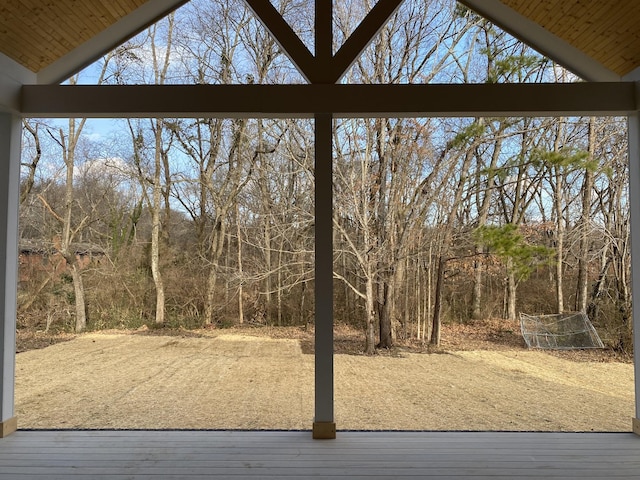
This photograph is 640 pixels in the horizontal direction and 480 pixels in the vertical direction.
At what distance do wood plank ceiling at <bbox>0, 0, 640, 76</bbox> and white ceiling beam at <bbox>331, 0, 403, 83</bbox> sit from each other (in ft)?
3.25

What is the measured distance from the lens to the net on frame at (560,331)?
580cm

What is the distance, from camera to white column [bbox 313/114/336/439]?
305cm

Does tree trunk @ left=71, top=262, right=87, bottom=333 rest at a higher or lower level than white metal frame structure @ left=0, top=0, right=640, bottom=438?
lower

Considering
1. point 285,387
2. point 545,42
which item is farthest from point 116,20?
point 285,387

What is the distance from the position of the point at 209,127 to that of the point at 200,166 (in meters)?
0.66

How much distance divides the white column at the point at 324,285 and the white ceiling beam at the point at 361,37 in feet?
1.31

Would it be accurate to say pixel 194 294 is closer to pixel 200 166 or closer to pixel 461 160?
pixel 200 166

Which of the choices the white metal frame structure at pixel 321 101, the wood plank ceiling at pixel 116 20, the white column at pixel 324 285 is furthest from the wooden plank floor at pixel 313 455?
the wood plank ceiling at pixel 116 20

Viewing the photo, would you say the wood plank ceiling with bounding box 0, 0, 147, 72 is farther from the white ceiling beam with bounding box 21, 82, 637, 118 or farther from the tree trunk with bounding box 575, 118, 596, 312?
the tree trunk with bounding box 575, 118, 596, 312

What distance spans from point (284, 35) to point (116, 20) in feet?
4.57

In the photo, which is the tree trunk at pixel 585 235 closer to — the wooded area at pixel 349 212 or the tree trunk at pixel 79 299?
the wooded area at pixel 349 212

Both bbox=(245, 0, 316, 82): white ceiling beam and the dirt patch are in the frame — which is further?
the dirt patch

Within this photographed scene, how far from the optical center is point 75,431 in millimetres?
3100

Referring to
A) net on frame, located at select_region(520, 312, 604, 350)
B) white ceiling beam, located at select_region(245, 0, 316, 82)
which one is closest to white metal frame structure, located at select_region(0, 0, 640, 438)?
white ceiling beam, located at select_region(245, 0, 316, 82)
